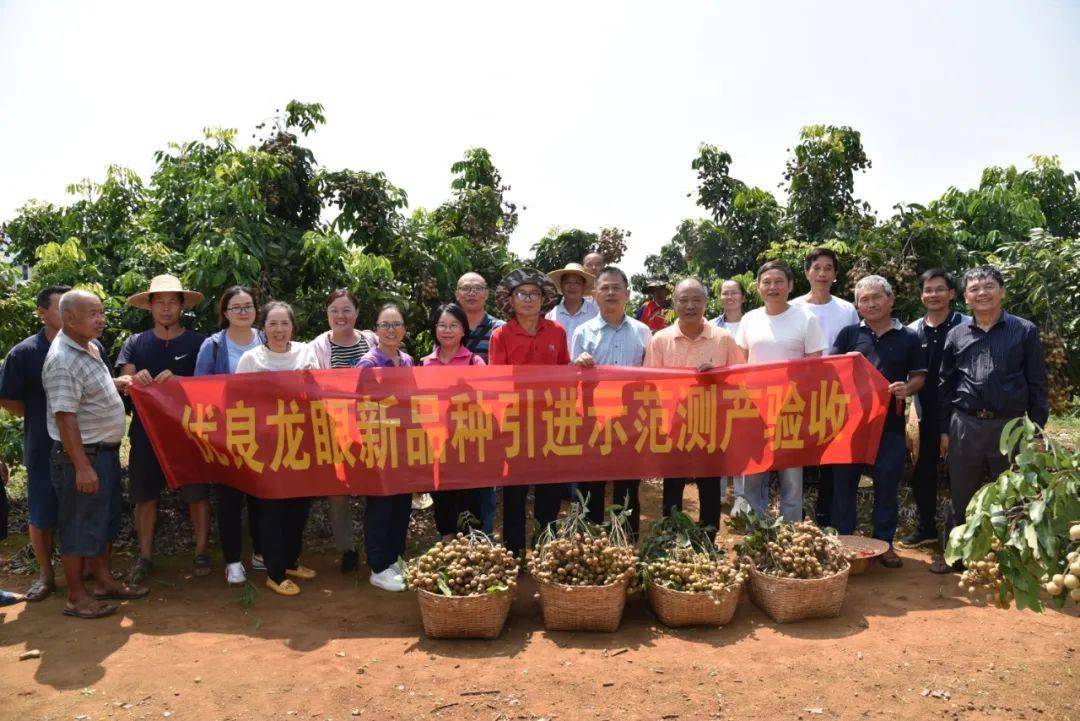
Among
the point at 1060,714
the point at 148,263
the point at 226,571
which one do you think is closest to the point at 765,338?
the point at 1060,714

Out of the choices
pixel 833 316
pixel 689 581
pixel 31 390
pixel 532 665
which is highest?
pixel 833 316

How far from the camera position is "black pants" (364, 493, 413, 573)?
4855mm

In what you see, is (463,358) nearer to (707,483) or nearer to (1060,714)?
(707,483)

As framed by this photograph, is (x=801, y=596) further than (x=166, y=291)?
No

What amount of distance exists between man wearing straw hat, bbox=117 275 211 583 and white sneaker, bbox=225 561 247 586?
0.88 feet

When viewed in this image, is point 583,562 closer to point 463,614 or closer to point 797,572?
point 463,614

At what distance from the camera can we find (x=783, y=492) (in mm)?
5359

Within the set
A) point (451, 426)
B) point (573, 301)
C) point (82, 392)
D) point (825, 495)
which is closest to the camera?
point (82, 392)

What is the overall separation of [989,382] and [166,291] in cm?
532

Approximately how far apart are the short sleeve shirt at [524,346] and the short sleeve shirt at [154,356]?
206 cm

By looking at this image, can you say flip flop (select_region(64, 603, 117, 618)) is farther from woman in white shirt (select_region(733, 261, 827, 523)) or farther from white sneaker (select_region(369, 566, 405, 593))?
woman in white shirt (select_region(733, 261, 827, 523))

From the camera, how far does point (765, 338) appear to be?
525 centimetres

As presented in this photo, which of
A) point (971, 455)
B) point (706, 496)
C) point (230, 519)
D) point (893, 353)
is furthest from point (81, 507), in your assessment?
point (971, 455)

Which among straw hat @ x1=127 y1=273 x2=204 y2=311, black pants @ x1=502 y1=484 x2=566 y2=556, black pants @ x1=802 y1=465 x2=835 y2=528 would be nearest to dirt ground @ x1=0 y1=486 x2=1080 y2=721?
black pants @ x1=502 y1=484 x2=566 y2=556
